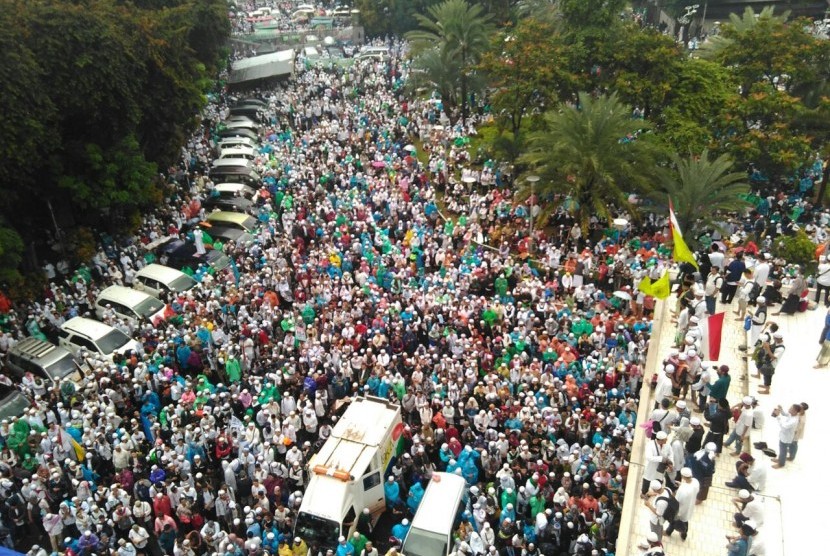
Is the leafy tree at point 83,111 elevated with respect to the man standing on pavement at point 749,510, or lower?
elevated

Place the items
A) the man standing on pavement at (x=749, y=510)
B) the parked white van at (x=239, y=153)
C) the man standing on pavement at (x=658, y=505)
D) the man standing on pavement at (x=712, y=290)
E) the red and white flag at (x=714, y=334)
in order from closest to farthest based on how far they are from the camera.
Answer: the man standing on pavement at (x=749, y=510) → the man standing on pavement at (x=658, y=505) → the red and white flag at (x=714, y=334) → the man standing on pavement at (x=712, y=290) → the parked white van at (x=239, y=153)

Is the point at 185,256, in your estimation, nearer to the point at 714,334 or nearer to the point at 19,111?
the point at 19,111

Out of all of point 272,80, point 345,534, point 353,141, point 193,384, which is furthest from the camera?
point 272,80

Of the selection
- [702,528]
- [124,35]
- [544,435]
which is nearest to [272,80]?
[124,35]

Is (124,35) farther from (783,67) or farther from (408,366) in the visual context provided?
(783,67)

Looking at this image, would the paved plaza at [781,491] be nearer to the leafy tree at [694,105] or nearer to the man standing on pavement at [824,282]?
the man standing on pavement at [824,282]

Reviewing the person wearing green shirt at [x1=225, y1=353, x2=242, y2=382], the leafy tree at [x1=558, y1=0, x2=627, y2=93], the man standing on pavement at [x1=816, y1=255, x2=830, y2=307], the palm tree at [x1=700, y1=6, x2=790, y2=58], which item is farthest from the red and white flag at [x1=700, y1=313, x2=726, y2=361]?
the palm tree at [x1=700, y1=6, x2=790, y2=58]

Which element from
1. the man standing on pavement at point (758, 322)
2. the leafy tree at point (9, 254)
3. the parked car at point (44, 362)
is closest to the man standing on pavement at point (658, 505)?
the man standing on pavement at point (758, 322)
